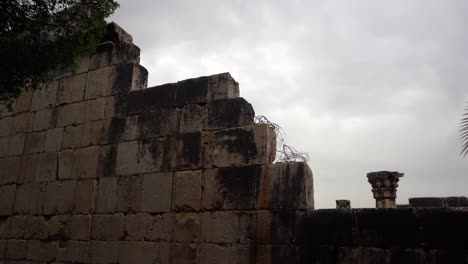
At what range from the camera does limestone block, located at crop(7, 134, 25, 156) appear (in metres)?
7.59

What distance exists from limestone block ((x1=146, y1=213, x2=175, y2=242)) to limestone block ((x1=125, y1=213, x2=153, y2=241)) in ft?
0.23

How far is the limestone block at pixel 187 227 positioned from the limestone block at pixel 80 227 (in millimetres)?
1649

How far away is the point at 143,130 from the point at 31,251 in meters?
2.83

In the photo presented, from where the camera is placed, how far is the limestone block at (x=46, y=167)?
7008mm

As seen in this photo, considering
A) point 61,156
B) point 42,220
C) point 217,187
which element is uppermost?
point 61,156

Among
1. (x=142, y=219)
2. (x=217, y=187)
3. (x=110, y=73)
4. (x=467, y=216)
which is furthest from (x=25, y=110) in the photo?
(x=467, y=216)

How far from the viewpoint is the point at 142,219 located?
5793mm

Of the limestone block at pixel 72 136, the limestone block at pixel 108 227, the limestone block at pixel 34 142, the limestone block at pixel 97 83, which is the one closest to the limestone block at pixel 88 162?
the limestone block at pixel 72 136

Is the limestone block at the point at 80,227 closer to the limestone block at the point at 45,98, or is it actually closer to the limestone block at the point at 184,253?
the limestone block at the point at 184,253

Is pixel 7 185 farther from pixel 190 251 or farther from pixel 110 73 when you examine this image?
pixel 190 251

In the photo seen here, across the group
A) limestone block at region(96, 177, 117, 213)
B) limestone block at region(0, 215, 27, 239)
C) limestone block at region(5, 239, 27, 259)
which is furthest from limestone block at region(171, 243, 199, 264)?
limestone block at region(0, 215, 27, 239)

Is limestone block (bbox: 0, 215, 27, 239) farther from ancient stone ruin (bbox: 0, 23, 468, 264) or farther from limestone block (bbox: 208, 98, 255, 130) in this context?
limestone block (bbox: 208, 98, 255, 130)

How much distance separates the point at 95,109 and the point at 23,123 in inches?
74.0

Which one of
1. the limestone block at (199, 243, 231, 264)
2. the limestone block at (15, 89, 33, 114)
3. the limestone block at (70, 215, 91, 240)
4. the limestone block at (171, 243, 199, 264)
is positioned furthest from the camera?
the limestone block at (15, 89, 33, 114)
